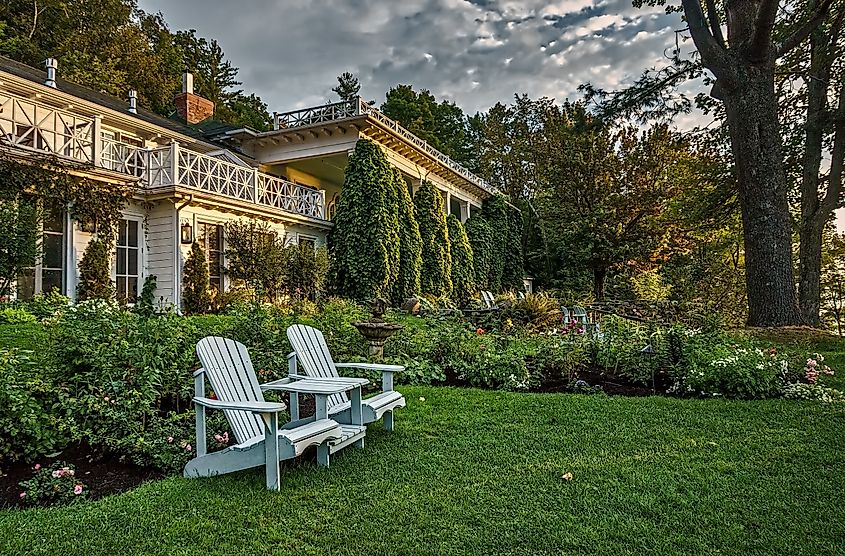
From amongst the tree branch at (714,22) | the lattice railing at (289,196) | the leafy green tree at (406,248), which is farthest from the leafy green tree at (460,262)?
the tree branch at (714,22)

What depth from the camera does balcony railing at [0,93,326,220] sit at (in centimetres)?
952

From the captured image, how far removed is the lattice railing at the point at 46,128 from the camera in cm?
941

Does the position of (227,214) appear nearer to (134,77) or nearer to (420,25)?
(420,25)

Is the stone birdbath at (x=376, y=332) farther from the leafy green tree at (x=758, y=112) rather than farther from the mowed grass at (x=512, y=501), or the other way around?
the leafy green tree at (x=758, y=112)

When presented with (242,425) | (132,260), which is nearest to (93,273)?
(132,260)

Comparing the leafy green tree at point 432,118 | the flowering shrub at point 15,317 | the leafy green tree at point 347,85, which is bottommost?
the flowering shrub at point 15,317

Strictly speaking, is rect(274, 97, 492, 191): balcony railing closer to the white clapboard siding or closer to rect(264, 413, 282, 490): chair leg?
the white clapboard siding

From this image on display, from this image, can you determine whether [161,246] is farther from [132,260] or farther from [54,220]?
[54,220]

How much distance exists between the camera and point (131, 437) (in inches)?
136

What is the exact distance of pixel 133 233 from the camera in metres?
11.2

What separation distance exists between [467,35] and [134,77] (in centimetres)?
1637

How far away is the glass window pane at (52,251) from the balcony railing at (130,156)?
1.51 m

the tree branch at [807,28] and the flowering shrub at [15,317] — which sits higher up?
the tree branch at [807,28]

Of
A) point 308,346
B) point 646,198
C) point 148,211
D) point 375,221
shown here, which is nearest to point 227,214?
point 148,211
